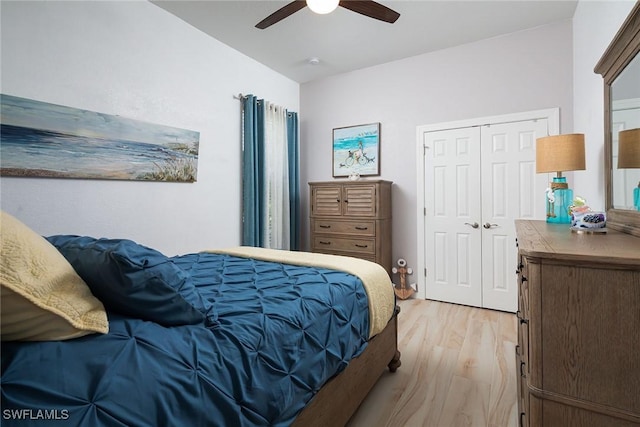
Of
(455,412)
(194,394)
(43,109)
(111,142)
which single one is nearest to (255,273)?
(194,394)

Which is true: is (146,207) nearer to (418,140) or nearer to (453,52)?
(418,140)

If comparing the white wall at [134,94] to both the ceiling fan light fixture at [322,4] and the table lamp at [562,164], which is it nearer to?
the ceiling fan light fixture at [322,4]

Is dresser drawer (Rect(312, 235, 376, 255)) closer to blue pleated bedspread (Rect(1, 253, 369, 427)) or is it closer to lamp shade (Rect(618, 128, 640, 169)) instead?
blue pleated bedspread (Rect(1, 253, 369, 427))

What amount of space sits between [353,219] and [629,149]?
8.70ft

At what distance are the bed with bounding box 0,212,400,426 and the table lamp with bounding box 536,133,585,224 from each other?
1573 mm

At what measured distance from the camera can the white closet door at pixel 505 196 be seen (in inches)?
130

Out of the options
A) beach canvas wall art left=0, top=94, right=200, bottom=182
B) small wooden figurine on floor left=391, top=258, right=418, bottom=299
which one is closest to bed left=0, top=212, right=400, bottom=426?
beach canvas wall art left=0, top=94, right=200, bottom=182

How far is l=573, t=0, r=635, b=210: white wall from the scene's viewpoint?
6.62ft

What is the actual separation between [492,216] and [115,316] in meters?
3.61

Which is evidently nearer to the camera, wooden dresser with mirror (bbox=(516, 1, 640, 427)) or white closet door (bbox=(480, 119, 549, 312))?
wooden dresser with mirror (bbox=(516, 1, 640, 427))

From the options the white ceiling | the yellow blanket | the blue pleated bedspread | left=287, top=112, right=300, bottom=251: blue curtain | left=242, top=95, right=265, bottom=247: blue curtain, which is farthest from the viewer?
left=287, top=112, right=300, bottom=251: blue curtain

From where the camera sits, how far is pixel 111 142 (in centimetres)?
255

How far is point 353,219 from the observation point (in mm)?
3955

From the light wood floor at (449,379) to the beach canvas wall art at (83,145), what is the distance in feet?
8.31
